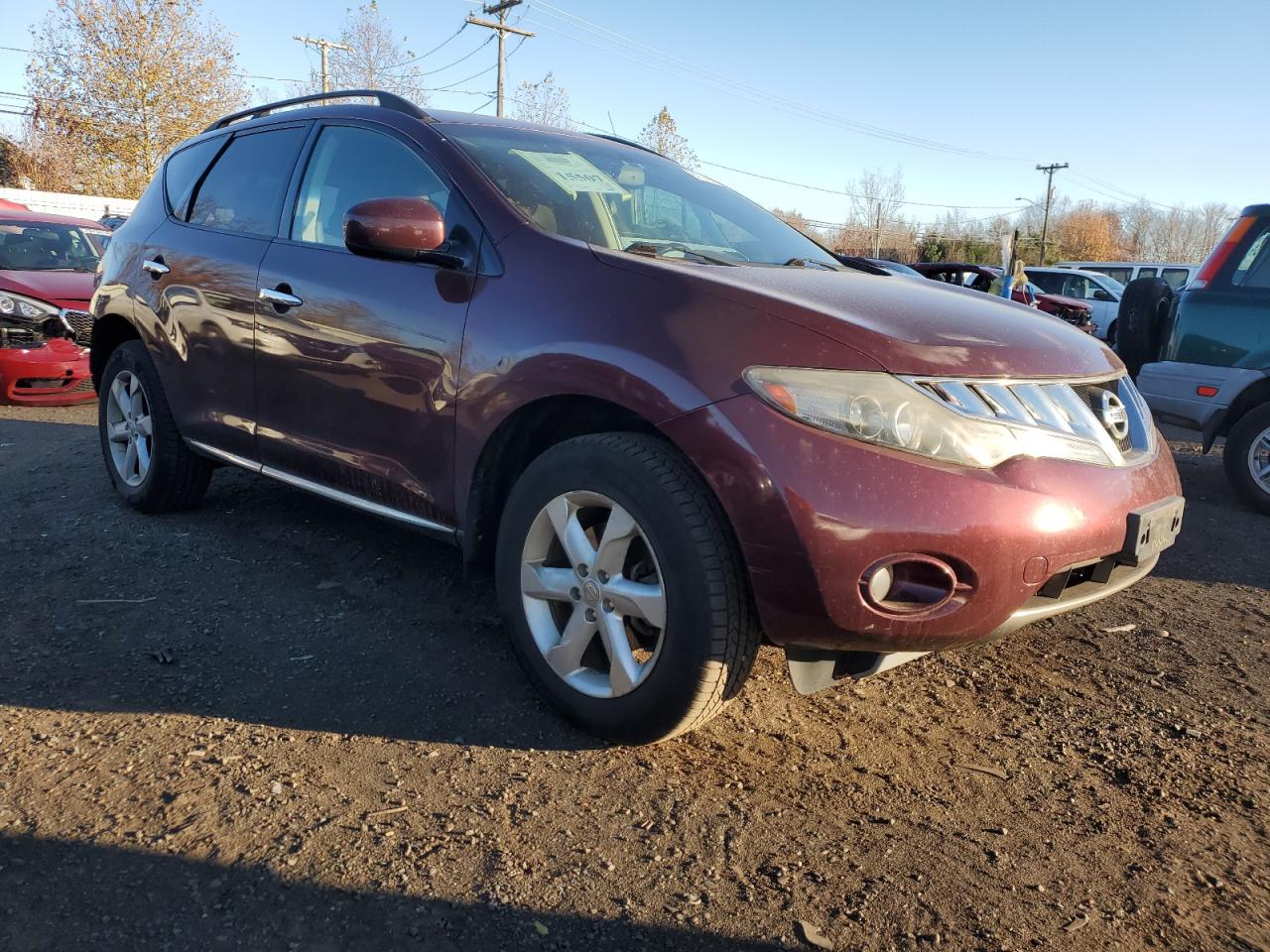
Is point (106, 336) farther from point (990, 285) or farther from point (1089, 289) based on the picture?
point (1089, 289)

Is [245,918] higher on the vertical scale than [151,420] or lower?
lower

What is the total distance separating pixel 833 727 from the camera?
2.71 meters

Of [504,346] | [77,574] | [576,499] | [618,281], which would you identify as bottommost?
[77,574]

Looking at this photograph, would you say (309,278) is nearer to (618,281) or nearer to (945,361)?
(618,281)

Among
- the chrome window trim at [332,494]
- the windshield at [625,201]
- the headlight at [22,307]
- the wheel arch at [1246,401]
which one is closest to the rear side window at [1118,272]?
the wheel arch at [1246,401]

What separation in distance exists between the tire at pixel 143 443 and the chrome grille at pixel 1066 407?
3367 mm

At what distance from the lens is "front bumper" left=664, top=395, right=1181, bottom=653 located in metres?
2.09

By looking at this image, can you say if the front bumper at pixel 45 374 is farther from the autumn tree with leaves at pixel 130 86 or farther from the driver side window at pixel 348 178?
the autumn tree with leaves at pixel 130 86

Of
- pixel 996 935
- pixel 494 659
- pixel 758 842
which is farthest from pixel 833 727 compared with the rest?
pixel 494 659

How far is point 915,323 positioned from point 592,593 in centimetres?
107

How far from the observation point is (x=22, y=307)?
7.41 m

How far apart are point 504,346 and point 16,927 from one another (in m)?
1.70

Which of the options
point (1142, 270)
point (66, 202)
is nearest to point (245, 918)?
point (1142, 270)

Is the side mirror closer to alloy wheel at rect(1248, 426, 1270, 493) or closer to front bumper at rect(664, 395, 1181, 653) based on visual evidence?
front bumper at rect(664, 395, 1181, 653)
